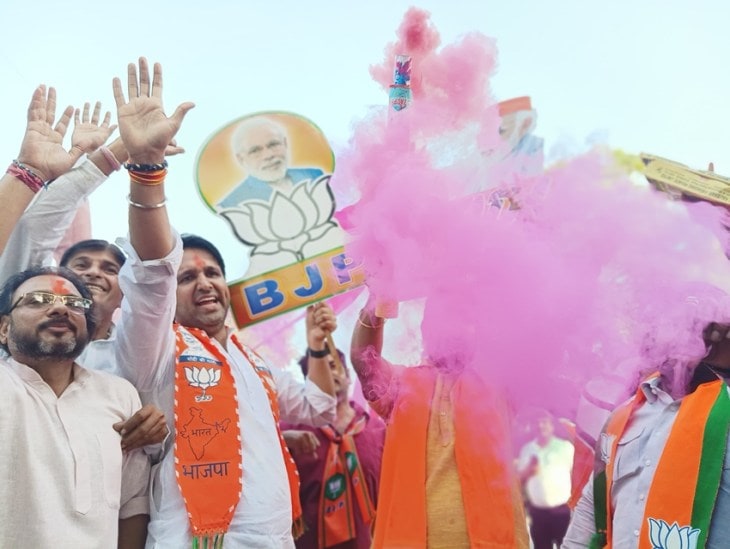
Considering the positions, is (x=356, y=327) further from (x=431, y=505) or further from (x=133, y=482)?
(x=133, y=482)

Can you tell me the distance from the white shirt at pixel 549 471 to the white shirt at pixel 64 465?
4.56 feet

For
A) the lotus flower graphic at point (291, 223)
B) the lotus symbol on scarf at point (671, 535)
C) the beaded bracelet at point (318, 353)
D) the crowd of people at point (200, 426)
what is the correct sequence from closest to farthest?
the lotus symbol on scarf at point (671, 535) → the crowd of people at point (200, 426) → the beaded bracelet at point (318, 353) → the lotus flower graphic at point (291, 223)

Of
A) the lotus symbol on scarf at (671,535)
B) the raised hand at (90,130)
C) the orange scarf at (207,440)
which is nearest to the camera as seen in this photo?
the lotus symbol on scarf at (671,535)

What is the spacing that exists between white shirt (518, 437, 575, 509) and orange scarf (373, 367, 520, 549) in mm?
147

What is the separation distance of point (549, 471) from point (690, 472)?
2.54 ft

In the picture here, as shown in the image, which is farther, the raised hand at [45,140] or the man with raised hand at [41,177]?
the raised hand at [45,140]

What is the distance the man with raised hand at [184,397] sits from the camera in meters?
2.49

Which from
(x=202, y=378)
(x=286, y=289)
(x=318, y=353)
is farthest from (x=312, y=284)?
(x=202, y=378)

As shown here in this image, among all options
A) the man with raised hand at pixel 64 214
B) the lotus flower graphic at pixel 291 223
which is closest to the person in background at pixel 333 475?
the lotus flower graphic at pixel 291 223

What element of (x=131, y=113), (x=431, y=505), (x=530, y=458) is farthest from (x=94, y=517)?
(x=530, y=458)

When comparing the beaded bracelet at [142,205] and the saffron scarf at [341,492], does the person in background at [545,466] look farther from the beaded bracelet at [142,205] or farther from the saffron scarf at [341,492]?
the beaded bracelet at [142,205]

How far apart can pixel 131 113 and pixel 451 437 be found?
161cm

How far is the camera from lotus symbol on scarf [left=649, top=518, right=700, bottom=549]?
7.00ft

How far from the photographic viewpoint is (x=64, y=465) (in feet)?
7.43
